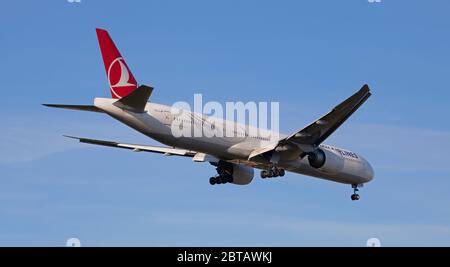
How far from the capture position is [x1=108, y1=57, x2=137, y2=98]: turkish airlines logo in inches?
1762

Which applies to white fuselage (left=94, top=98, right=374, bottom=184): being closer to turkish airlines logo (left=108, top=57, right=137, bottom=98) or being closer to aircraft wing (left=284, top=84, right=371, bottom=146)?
turkish airlines logo (left=108, top=57, right=137, bottom=98)

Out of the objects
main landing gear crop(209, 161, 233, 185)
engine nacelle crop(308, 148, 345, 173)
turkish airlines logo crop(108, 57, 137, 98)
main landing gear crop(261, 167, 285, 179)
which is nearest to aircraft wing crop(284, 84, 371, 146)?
engine nacelle crop(308, 148, 345, 173)

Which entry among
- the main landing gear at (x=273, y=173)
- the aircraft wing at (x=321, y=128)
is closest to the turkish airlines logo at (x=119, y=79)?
the aircraft wing at (x=321, y=128)

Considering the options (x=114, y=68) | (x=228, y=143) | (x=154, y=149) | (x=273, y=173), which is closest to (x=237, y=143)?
(x=228, y=143)

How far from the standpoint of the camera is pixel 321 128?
44.7m

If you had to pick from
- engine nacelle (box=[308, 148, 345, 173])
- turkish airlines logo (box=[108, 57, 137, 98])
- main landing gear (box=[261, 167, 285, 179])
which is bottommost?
main landing gear (box=[261, 167, 285, 179])

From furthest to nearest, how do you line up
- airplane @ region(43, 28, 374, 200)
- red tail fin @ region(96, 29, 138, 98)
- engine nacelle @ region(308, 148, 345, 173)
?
engine nacelle @ region(308, 148, 345, 173) < red tail fin @ region(96, 29, 138, 98) < airplane @ region(43, 28, 374, 200)

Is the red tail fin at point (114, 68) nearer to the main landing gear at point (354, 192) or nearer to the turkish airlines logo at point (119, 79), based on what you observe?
the turkish airlines logo at point (119, 79)

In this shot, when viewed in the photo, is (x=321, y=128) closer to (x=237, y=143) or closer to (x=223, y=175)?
Answer: (x=237, y=143)

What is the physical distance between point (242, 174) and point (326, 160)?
18.0 feet

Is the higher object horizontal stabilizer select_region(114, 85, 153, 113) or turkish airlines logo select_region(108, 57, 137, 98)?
turkish airlines logo select_region(108, 57, 137, 98)

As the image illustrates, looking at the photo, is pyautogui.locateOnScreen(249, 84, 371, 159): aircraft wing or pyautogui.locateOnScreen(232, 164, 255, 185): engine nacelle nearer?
pyautogui.locateOnScreen(249, 84, 371, 159): aircraft wing
